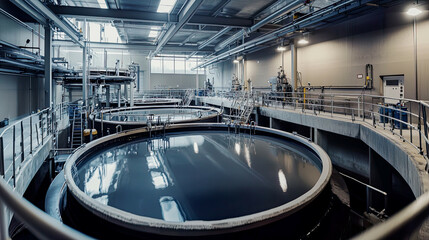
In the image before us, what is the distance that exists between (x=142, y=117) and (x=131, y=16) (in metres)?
4.32

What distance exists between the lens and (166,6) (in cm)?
930

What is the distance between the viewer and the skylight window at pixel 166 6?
8.85 metres

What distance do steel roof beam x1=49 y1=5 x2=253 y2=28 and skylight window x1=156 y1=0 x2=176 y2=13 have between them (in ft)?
1.11

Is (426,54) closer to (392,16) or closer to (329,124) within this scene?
(392,16)

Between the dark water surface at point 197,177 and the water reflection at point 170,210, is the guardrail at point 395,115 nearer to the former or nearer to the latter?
the dark water surface at point 197,177

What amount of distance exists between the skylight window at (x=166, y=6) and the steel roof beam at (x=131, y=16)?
0.34 meters

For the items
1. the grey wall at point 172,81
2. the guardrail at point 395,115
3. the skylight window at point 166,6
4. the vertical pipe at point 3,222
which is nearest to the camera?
the vertical pipe at point 3,222

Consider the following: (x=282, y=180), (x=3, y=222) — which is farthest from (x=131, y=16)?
(x=3, y=222)

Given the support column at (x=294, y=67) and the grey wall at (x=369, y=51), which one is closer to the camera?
the grey wall at (x=369, y=51)

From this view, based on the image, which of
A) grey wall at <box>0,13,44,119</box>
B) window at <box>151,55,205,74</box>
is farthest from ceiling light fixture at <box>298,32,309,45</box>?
window at <box>151,55,205,74</box>

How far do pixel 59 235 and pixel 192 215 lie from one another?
2.65 meters

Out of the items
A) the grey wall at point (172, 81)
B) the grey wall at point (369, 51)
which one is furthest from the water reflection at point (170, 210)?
the grey wall at point (172, 81)

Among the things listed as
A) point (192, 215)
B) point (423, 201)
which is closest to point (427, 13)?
point (192, 215)

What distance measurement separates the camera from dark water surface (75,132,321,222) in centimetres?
329
